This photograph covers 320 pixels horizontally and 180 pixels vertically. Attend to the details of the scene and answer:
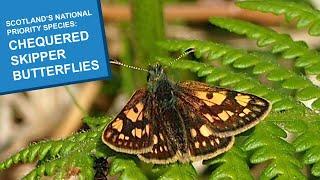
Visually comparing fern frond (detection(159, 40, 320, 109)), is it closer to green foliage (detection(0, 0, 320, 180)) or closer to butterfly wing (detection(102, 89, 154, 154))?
green foliage (detection(0, 0, 320, 180))

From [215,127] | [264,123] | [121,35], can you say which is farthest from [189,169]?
[121,35]

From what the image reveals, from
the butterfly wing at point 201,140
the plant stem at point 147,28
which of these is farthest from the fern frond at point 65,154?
the plant stem at point 147,28

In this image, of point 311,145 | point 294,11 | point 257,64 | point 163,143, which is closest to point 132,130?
point 163,143

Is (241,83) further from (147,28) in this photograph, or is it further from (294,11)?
(147,28)

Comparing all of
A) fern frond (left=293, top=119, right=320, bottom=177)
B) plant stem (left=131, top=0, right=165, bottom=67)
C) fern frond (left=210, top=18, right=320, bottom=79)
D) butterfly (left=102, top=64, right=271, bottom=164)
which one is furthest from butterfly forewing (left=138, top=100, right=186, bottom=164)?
plant stem (left=131, top=0, right=165, bottom=67)

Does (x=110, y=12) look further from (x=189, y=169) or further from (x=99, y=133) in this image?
(x=189, y=169)

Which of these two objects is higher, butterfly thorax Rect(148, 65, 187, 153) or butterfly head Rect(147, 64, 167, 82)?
butterfly head Rect(147, 64, 167, 82)
